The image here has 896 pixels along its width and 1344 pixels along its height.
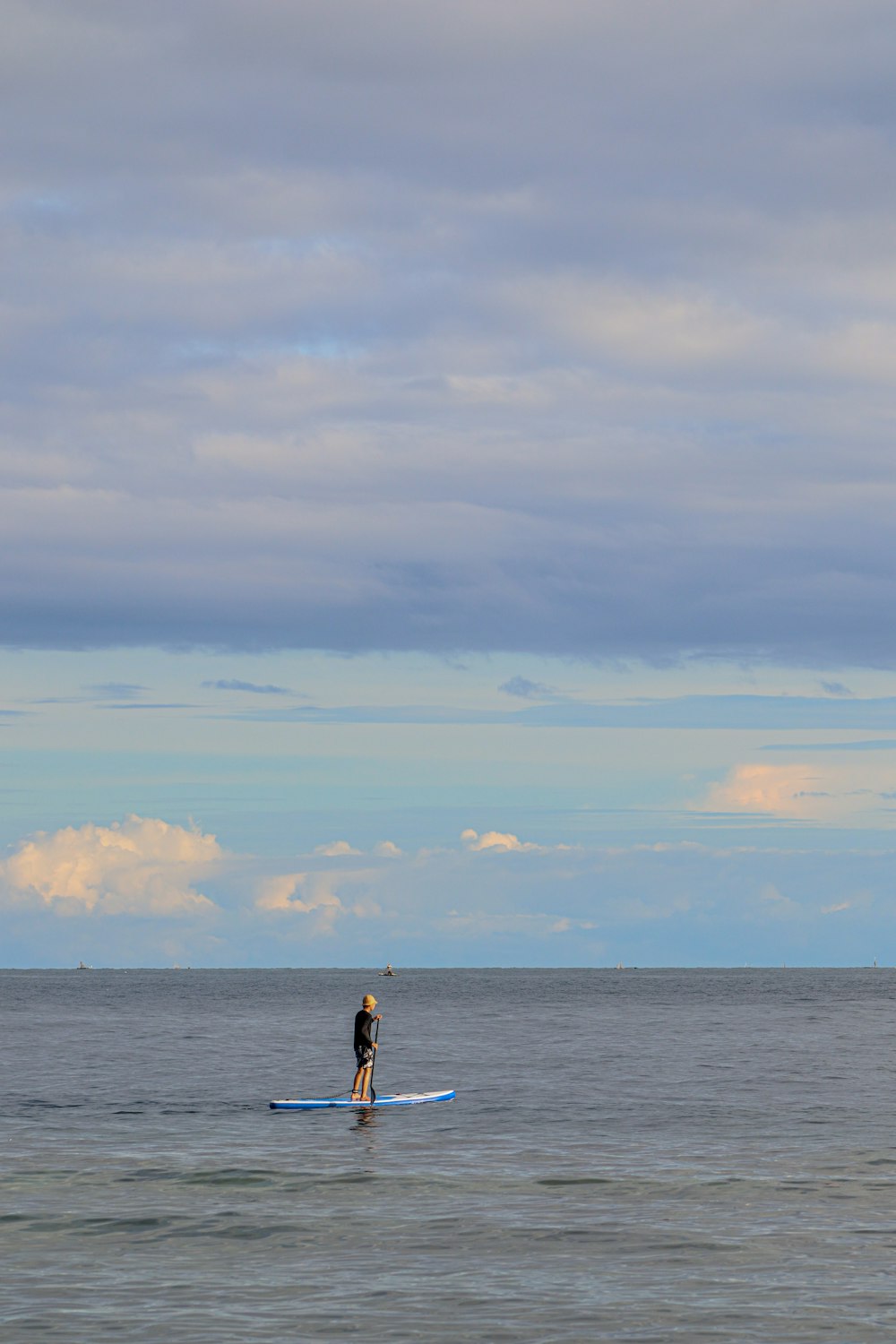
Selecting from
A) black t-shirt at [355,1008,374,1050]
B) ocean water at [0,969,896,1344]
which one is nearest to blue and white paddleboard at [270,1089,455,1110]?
ocean water at [0,969,896,1344]

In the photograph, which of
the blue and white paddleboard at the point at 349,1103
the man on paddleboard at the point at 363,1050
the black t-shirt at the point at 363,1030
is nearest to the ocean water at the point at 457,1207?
the blue and white paddleboard at the point at 349,1103

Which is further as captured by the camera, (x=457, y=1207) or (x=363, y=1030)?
(x=363, y=1030)

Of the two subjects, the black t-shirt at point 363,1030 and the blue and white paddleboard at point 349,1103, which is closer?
the blue and white paddleboard at point 349,1103

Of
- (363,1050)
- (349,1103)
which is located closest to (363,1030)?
(363,1050)

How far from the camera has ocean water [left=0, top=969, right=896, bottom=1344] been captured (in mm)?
21141

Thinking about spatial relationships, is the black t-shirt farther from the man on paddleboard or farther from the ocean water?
the ocean water

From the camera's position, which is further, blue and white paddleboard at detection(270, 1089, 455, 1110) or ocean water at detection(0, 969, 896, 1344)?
blue and white paddleboard at detection(270, 1089, 455, 1110)

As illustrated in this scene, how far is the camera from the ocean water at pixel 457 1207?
2114 centimetres

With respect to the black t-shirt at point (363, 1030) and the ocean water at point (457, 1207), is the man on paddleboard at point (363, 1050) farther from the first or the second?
the ocean water at point (457, 1207)

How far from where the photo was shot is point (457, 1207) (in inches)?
1148

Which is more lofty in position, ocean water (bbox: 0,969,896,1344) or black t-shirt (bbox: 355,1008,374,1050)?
black t-shirt (bbox: 355,1008,374,1050)

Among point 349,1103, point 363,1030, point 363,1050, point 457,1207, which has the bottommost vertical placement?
point 349,1103

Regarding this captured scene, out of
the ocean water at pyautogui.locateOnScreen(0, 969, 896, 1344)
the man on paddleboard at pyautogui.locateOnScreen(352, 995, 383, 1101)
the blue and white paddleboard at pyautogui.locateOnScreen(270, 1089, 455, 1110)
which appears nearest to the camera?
the ocean water at pyautogui.locateOnScreen(0, 969, 896, 1344)

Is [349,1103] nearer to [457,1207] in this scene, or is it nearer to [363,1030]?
[363,1030]
